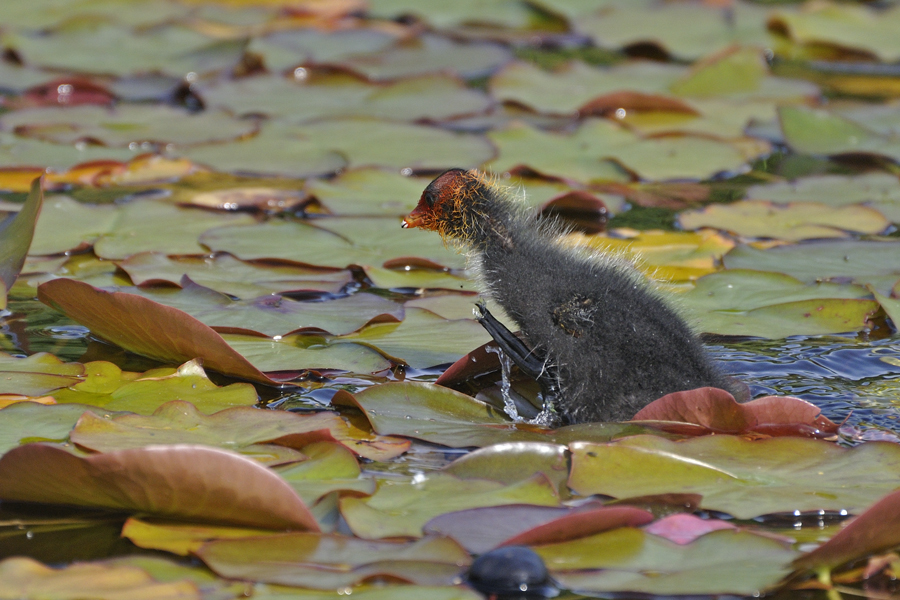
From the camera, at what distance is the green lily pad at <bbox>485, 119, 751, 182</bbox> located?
511 centimetres

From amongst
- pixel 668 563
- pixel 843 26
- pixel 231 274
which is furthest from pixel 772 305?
pixel 843 26

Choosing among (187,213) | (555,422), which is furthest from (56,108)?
(555,422)

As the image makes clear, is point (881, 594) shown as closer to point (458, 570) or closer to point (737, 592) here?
point (737, 592)

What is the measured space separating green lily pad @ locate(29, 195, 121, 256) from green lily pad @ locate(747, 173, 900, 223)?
3.02 metres

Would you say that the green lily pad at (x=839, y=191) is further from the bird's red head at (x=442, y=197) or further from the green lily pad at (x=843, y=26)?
the green lily pad at (x=843, y=26)

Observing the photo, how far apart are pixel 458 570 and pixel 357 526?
0.82ft

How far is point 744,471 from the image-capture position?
240 centimetres

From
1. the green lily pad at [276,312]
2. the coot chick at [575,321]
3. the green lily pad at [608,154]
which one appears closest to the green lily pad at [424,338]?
the green lily pad at [276,312]

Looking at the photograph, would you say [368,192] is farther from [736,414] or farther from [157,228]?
[736,414]

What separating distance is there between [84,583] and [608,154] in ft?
13.3

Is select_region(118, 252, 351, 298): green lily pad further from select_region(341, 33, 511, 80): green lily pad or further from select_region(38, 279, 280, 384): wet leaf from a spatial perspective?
select_region(341, 33, 511, 80): green lily pad

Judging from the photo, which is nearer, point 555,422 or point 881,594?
point 881,594

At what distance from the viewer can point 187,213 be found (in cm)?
434

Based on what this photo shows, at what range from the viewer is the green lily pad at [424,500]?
210cm
